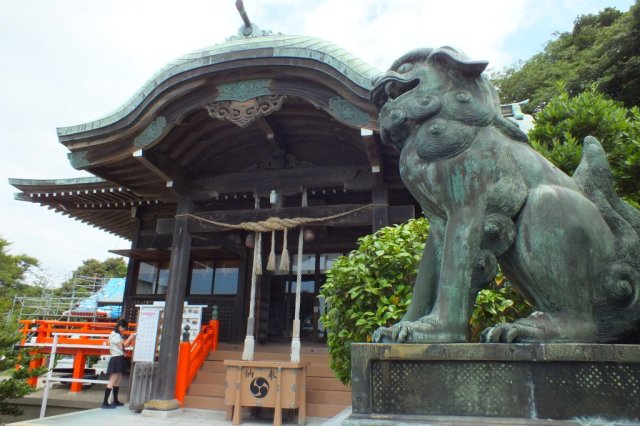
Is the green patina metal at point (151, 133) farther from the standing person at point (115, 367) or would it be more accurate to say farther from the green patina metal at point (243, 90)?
the standing person at point (115, 367)

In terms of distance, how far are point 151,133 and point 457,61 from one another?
5718mm

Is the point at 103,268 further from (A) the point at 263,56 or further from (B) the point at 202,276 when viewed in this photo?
(A) the point at 263,56

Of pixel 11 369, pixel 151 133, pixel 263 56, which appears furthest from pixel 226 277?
pixel 263 56

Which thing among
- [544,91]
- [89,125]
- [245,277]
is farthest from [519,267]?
[544,91]

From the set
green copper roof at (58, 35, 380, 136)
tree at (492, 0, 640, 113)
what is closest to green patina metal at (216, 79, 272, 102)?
green copper roof at (58, 35, 380, 136)

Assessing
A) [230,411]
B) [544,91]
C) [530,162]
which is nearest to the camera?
[530,162]

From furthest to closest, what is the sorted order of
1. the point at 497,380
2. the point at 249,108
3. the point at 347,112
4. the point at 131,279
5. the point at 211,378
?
the point at 131,279 < the point at 211,378 < the point at 249,108 < the point at 347,112 < the point at 497,380

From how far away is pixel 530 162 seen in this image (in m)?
2.05

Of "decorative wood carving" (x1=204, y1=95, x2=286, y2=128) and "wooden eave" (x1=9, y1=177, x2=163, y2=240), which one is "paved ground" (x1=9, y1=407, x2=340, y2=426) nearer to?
"wooden eave" (x1=9, y1=177, x2=163, y2=240)

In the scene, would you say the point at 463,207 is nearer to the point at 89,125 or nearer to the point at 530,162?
the point at 530,162

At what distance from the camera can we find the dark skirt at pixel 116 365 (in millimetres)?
7695

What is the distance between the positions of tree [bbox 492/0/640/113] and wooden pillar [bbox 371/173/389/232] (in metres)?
6.21

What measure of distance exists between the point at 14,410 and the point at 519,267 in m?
7.31

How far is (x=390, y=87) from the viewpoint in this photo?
2289mm
